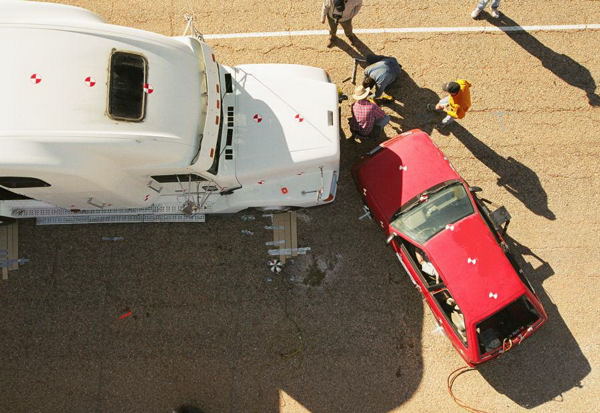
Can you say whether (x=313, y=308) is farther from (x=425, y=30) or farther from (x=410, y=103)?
(x=425, y=30)

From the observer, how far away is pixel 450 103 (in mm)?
7371

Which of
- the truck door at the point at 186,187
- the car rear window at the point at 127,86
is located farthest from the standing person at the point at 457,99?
the car rear window at the point at 127,86

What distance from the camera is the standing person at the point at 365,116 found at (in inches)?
283

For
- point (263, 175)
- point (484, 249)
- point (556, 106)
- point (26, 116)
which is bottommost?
point (484, 249)

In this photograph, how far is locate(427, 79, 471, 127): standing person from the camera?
705 centimetres

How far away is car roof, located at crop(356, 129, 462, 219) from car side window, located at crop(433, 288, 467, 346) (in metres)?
1.47

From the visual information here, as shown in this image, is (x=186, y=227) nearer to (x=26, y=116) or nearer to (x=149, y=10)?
(x=26, y=116)

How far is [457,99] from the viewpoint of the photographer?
7273mm

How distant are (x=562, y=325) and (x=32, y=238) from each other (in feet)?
30.1

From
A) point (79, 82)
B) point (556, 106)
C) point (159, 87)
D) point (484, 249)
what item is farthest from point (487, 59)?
point (79, 82)

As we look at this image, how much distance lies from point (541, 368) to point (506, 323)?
1.32m

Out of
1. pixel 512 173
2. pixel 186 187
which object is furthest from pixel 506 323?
pixel 186 187

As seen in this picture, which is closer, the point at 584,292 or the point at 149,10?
the point at 584,292

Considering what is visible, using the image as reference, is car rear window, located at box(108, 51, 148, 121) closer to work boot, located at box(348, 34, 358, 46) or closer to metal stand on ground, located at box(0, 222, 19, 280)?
metal stand on ground, located at box(0, 222, 19, 280)
